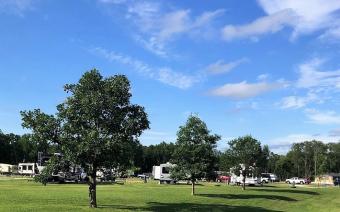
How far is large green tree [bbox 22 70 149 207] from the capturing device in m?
31.6

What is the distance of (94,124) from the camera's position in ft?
108

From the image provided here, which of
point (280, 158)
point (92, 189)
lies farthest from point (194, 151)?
point (280, 158)

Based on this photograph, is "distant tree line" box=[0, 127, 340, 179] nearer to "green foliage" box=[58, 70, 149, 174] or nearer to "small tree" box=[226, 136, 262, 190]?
"small tree" box=[226, 136, 262, 190]

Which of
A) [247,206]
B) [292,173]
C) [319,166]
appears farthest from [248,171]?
[292,173]

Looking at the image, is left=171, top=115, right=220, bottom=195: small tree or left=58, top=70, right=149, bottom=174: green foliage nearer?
left=58, top=70, right=149, bottom=174: green foliage

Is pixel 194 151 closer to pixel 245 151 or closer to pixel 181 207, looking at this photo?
pixel 181 207

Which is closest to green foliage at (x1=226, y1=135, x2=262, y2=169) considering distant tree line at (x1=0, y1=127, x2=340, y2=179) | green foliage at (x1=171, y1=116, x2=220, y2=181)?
green foliage at (x1=171, y1=116, x2=220, y2=181)

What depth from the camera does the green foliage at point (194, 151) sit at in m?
54.1

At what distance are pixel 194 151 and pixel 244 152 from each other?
19274 millimetres

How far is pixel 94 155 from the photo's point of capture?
1256 inches

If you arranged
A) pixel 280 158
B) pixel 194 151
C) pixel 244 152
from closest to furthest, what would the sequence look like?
pixel 194 151
pixel 244 152
pixel 280 158

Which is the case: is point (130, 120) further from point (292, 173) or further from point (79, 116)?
point (292, 173)

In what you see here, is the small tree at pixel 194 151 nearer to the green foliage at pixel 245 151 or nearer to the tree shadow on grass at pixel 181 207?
the tree shadow on grass at pixel 181 207

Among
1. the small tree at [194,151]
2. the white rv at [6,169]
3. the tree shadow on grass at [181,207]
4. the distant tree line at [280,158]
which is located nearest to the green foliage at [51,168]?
the tree shadow on grass at [181,207]
